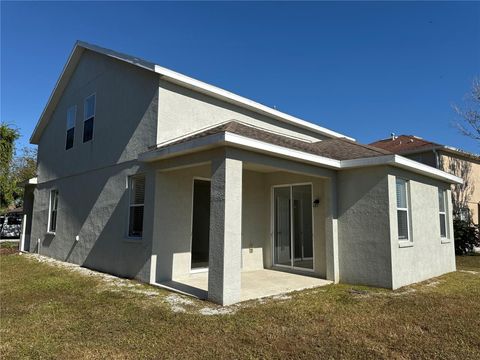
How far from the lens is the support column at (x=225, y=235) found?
6707 mm

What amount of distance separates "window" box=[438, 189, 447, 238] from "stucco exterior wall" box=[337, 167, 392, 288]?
4530 mm

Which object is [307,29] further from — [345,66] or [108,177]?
[108,177]

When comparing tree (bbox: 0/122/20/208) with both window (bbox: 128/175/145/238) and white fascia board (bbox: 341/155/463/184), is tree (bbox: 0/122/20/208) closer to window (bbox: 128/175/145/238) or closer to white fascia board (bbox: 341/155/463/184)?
window (bbox: 128/175/145/238)

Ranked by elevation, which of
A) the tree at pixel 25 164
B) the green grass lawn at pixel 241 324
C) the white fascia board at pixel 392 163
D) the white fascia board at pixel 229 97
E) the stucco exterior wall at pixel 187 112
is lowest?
the green grass lawn at pixel 241 324

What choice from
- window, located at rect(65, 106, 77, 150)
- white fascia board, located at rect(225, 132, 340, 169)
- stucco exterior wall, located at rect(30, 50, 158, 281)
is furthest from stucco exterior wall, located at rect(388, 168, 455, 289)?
window, located at rect(65, 106, 77, 150)

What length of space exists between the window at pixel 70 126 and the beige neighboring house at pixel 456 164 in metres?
17.5

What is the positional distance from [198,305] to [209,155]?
3.13 meters

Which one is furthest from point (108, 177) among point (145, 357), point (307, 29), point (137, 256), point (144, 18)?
point (307, 29)

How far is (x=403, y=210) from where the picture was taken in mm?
9500

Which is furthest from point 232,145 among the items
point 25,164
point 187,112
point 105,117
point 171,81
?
point 25,164

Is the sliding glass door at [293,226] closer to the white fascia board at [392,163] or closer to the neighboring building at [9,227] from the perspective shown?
the white fascia board at [392,163]

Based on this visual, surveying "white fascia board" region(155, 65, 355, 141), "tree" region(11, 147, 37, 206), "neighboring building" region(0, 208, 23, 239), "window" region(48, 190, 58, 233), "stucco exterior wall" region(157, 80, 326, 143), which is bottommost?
"neighboring building" region(0, 208, 23, 239)

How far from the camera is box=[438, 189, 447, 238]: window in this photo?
1191 cm

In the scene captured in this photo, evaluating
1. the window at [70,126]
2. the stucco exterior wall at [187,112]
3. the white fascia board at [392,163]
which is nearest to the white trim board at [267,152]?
the white fascia board at [392,163]
